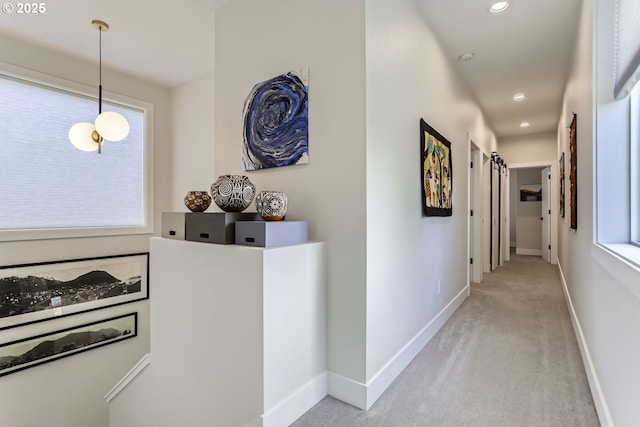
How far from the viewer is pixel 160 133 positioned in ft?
13.0

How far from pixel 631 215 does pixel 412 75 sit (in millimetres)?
1586

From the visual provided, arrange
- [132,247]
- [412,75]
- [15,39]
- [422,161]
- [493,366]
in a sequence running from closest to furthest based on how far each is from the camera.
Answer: [493,366] → [412,75] → [422,161] → [15,39] → [132,247]

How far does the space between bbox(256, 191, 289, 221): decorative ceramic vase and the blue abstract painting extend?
34 cm

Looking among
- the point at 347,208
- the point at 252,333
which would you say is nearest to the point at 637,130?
the point at 347,208

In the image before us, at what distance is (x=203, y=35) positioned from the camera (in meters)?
2.87

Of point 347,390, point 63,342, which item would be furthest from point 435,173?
point 63,342

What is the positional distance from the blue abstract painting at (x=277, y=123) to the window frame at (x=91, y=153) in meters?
2.21

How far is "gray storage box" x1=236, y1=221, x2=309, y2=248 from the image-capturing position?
5.14 ft

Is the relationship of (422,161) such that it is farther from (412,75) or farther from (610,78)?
(610,78)

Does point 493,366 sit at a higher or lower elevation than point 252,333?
lower

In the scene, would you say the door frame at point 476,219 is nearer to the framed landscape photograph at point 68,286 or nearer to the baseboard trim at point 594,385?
the baseboard trim at point 594,385

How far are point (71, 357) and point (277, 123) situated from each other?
316cm

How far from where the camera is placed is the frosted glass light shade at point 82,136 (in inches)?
95.9

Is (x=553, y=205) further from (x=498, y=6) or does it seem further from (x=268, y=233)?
(x=268, y=233)
